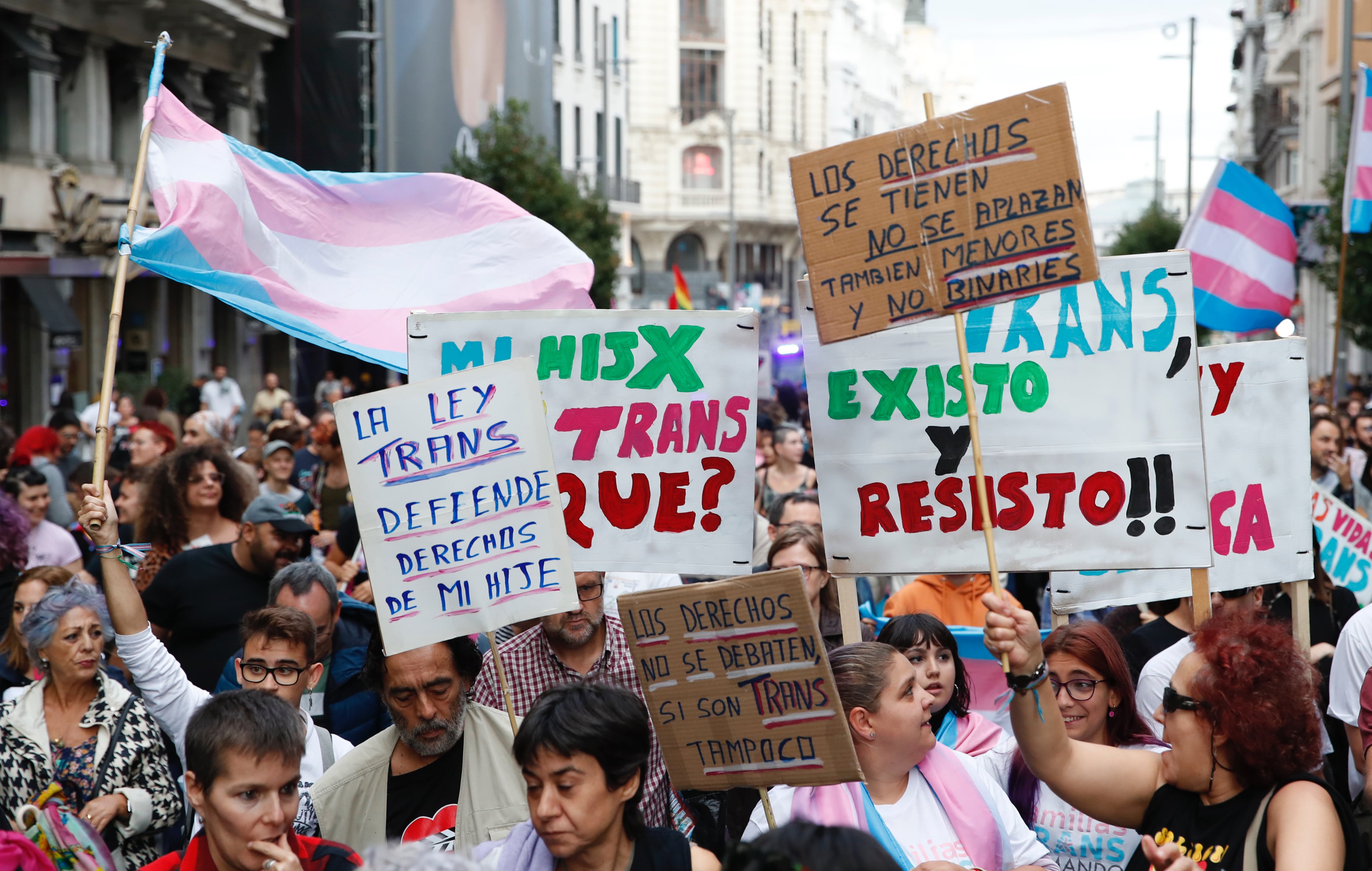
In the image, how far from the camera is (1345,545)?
21.5 feet

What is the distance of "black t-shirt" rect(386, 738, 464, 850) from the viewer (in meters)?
4.04

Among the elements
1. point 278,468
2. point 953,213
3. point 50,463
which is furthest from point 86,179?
point 953,213

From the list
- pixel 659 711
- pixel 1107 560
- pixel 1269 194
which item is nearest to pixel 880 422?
pixel 1107 560

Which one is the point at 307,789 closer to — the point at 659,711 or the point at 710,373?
the point at 659,711

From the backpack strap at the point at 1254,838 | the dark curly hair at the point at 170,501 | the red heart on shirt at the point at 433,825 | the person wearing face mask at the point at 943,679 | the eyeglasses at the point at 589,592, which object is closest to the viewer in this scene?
the backpack strap at the point at 1254,838

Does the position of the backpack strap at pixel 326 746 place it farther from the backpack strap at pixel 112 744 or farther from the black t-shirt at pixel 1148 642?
the black t-shirt at pixel 1148 642

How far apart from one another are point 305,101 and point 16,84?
29.0 ft

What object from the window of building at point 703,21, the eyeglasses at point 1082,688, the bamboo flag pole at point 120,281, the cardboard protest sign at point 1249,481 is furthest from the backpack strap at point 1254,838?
the window of building at point 703,21

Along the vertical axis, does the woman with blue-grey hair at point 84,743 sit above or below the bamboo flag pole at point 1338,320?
below

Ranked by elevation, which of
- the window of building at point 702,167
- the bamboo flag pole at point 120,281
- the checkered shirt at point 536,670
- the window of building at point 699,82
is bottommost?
the checkered shirt at point 536,670

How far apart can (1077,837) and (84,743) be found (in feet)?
9.56

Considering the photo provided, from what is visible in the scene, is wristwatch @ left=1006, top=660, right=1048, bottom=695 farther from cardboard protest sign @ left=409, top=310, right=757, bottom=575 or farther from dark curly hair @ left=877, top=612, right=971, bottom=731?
cardboard protest sign @ left=409, top=310, right=757, bottom=575

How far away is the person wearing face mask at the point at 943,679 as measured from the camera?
4.65 meters

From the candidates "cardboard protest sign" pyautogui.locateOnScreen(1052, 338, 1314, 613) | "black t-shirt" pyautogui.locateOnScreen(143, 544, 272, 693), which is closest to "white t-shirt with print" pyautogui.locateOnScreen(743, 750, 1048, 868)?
"cardboard protest sign" pyautogui.locateOnScreen(1052, 338, 1314, 613)
